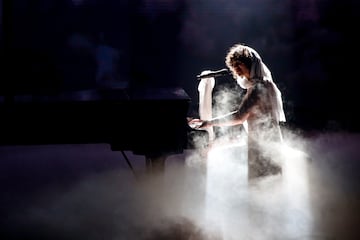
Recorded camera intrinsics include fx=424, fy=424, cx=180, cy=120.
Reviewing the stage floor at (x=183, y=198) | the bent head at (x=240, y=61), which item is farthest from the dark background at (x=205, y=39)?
the bent head at (x=240, y=61)

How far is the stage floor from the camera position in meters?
3.21

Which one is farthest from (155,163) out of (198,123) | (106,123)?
(198,123)

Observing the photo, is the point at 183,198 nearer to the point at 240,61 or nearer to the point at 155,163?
the point at 155,163

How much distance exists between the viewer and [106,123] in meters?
3.19

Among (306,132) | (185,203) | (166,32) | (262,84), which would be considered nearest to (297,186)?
(185,203)

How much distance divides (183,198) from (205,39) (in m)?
4.35

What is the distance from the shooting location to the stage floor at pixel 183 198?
10.5ft

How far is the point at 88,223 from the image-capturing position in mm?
3666

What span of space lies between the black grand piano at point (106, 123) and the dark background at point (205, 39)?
453 cm

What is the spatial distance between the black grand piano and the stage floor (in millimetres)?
319

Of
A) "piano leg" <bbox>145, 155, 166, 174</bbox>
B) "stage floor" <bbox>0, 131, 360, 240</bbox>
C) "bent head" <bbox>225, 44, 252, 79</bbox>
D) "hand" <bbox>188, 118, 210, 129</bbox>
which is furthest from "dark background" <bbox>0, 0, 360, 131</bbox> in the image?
"bent head" <bbox>225, 44, 252, 79</bbox>

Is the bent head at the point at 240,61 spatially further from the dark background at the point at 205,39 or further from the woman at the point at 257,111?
the dark background at the point at 205,39

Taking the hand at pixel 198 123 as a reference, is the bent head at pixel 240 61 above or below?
above

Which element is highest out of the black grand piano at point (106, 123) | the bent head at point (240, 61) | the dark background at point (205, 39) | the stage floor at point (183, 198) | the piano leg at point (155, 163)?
A: the dark background at point (205, 39)
